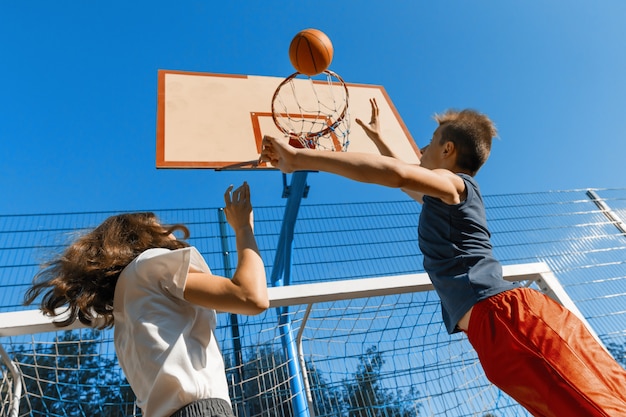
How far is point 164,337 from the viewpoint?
907mm

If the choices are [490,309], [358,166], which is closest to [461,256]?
[490,309]

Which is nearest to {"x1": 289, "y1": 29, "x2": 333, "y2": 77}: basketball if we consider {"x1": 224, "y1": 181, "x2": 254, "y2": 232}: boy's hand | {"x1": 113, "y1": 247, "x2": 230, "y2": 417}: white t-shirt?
{"x1": 224, "y1": 181, "x2": 254, "y2": 232}: boy's hand

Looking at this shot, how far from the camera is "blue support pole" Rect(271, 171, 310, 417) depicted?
2738 millimetres

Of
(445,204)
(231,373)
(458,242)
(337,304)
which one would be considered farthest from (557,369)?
(231,373)

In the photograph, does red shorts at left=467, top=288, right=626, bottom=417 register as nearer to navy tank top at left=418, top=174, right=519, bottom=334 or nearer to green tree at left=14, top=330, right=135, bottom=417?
navy tank top at left=418, top=174, right=519, bottom=334

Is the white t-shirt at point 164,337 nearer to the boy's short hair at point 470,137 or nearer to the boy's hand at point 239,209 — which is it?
the boy's hand at point 239,209

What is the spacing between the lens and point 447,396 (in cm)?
288

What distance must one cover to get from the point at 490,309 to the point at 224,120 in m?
2.66

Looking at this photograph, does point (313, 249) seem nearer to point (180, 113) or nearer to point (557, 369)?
point (180, 113)

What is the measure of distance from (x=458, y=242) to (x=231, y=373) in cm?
185

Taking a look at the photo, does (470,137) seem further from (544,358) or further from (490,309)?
(544,358)

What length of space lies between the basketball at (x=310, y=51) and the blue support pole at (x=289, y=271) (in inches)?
35.0

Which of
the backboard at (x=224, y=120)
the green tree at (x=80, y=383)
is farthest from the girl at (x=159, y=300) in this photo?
the backboard at (x=224, y=120)

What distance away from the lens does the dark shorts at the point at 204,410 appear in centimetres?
83
